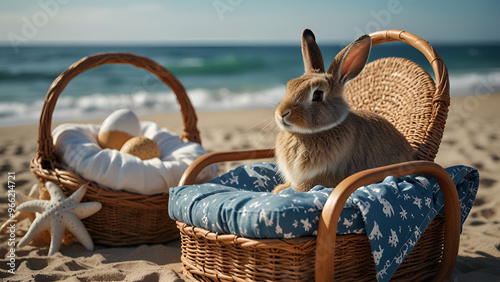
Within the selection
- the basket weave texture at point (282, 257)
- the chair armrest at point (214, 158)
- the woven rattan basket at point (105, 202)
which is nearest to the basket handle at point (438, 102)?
the basket weave texture at point (282, 257)

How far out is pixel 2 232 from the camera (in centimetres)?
304

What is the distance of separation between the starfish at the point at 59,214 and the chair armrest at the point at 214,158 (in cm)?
64

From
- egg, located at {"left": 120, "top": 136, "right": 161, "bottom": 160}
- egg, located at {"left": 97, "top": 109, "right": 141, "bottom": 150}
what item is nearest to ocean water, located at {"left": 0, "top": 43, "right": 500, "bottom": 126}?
egg, located at {"left": 97, "top": 109, "right": 141, "bottom": 150}

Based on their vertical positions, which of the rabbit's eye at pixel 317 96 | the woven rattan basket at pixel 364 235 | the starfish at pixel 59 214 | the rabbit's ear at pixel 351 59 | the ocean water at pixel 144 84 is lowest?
the ocean water at pixel 144 84

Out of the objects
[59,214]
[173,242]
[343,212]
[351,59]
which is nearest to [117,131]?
[59,214]

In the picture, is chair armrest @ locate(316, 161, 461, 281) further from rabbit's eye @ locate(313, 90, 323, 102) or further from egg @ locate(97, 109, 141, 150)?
egg @ locate(97, 109, 141, 150)

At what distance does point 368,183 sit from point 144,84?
992cm

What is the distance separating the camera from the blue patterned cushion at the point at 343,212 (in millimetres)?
1874

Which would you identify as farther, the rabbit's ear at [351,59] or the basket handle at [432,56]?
the basket handle at [432,56]

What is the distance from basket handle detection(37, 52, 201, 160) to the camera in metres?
2.92

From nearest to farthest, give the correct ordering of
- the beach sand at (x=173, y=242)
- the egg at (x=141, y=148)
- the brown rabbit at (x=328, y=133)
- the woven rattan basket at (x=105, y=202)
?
the brown rabbit at (x=328, y=133)
the beach sand at (x=173, y=242)
the woven rattan basket at (x=105, y=202)
the egg at (x=141, y=148)

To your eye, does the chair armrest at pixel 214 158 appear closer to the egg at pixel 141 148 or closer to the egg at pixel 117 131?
the egg at pixel 141 148

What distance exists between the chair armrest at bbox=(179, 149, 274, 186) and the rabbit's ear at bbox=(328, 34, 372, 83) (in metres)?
0.81

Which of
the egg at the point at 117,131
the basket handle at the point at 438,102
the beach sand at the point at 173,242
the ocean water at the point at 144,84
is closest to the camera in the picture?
the beach sand at the point at 173,242
